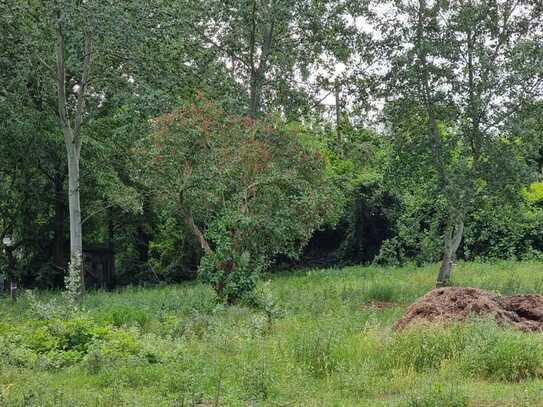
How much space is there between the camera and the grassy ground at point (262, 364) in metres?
6.43

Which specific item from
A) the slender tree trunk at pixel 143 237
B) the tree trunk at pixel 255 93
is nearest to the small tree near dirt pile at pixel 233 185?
the tree trunk at pixel 255 93

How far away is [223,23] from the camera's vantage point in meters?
20.1

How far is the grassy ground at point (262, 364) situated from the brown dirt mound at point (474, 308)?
2.81 ft

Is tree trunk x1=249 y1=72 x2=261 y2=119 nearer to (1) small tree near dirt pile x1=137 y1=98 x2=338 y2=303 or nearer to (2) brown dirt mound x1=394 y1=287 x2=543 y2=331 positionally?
(1) small tree near dirt pile x1=137 y1=98 x2=338 y2=303

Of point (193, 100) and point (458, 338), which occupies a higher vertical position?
point (193, 100)

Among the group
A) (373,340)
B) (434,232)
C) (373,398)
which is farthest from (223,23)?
(373,398)

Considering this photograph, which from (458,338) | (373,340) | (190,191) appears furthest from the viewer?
(190,191)

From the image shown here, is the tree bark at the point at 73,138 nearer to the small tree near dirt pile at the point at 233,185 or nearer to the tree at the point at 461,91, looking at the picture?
the small tree near dirt pile at the point at 233,185

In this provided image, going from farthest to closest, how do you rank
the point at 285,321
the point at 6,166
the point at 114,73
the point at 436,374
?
Answer: 1. the point at 6,166
2. the point at 114,73
3. the point at 285,321
4. the point at 436,374

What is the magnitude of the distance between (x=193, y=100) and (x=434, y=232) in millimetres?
7503

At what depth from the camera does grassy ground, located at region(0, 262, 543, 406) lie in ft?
21.1

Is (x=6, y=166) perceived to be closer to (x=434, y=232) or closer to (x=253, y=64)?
(x=253, y=64)

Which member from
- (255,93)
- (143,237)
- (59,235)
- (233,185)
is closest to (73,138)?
(255,93)

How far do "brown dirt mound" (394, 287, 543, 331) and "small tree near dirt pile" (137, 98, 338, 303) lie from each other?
481 cm
